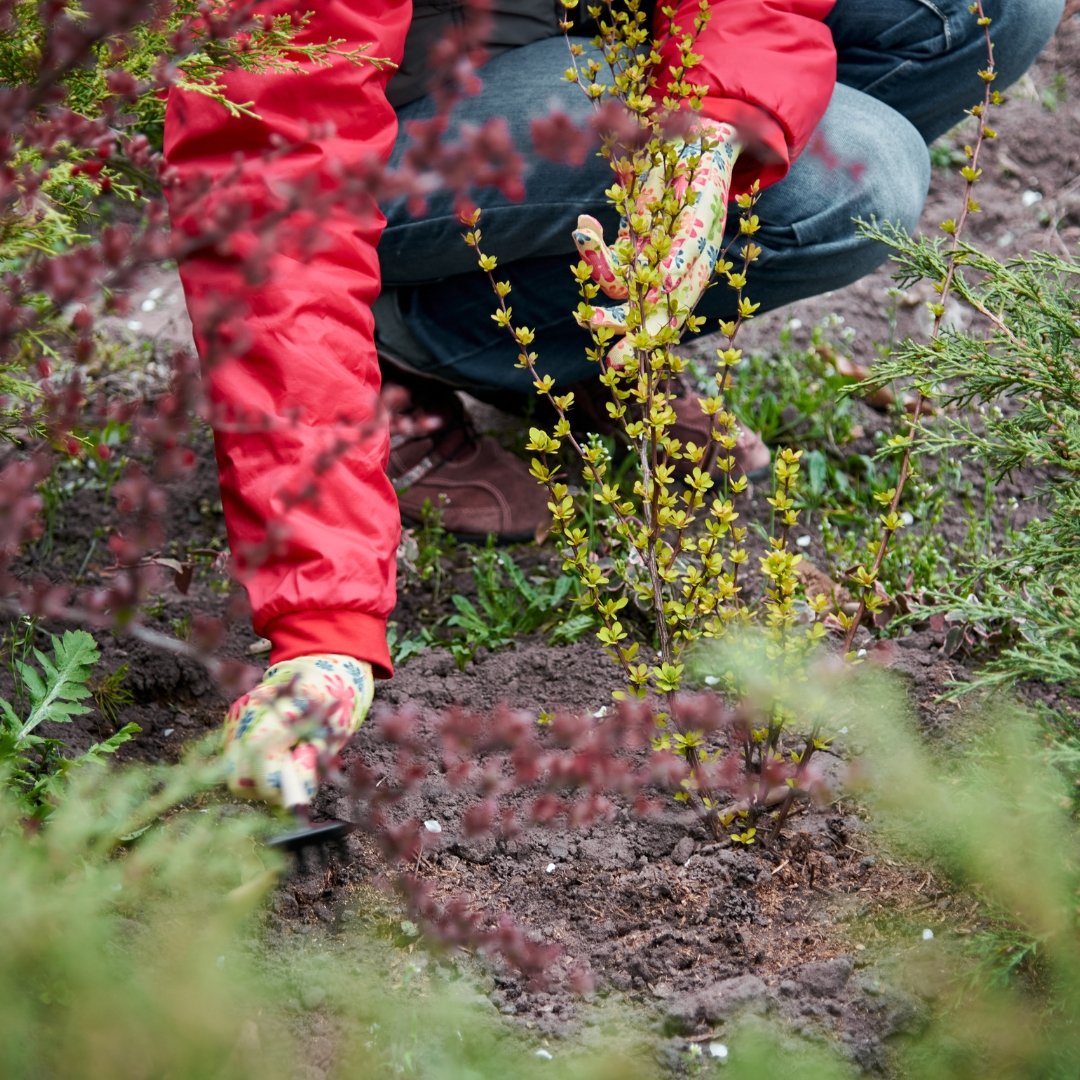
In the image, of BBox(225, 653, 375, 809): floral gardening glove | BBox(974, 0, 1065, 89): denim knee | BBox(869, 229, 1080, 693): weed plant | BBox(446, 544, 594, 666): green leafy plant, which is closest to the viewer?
BBox(225, 653, 375, 809): floral gardening glove

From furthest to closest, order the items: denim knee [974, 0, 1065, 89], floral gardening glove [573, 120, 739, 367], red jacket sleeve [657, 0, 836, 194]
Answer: denim knee [974, 0, 1065, 89], red jacket sleeve [657, 0, 836, 194], floral gardening glove [573, 120, 739, 367]

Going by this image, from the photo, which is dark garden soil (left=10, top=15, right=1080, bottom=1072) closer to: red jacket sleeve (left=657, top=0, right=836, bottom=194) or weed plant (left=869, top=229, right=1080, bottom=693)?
weed plant (left=869, top=229, right=1080, bottom=693)

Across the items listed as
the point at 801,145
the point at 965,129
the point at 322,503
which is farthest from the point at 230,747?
the point at 965,129

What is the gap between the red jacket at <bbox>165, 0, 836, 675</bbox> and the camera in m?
1.90

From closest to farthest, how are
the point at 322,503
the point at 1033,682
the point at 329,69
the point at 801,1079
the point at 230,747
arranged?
the point at 801,1079, the point at 230,747, the point at 322,503, the point at 329,69, the point at 1033,682

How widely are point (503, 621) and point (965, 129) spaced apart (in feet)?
10.3

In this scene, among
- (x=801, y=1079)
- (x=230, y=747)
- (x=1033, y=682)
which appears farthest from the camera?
(x=1033, y=682)

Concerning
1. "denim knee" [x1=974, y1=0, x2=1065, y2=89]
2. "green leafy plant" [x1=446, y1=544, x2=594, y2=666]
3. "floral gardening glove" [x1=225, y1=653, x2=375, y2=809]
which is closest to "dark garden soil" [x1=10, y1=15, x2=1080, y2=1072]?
"green leafy plant" [x1=446, y1=544, x2=594, y2=666]

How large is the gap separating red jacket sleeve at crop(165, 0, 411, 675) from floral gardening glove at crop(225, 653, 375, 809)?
0.38ft

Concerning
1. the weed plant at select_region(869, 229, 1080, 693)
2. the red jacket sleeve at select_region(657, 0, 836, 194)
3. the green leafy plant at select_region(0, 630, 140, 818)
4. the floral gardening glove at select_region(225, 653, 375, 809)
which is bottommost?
the green leafy plant at select_region(0, 630, 140, 818)

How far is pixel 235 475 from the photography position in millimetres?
1988

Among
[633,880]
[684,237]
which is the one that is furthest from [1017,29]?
[633,880]

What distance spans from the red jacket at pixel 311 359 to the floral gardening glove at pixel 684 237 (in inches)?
3.7

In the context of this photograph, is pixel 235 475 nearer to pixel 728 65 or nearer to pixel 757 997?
pixel 757 997
